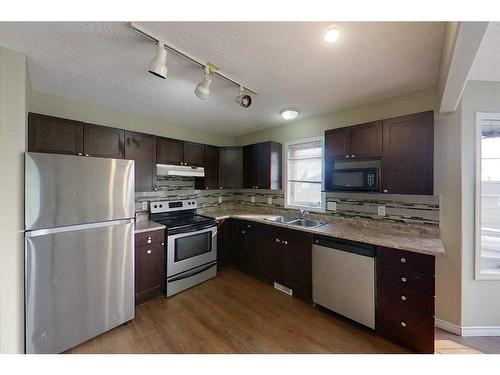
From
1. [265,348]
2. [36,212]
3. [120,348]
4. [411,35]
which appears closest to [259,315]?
[265,348]

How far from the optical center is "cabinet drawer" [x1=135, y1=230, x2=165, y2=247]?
7.63 ft

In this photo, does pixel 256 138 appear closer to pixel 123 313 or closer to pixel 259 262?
pixel 259 262

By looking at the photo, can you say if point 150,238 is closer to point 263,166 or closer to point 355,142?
point 263,166

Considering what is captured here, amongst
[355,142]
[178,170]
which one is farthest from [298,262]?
[178,170]

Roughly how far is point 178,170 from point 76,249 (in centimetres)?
160

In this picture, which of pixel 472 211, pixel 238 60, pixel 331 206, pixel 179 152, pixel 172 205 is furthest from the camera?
pixel 172 205

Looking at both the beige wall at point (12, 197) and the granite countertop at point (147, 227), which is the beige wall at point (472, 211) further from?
the beige wall at point (12, 197)

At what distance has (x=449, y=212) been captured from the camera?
1.97m

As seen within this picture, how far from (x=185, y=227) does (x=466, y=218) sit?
10.0 feet

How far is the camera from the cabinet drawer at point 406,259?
162cm

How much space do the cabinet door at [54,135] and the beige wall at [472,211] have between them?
392 centimetres

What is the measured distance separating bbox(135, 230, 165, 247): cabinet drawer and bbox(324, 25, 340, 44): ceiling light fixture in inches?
99.6

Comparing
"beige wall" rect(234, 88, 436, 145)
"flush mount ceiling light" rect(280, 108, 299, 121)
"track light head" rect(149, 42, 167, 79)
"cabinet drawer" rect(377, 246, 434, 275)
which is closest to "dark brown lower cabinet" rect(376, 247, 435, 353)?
"cabinet drawer" rect(377, 246, 434, 275)
